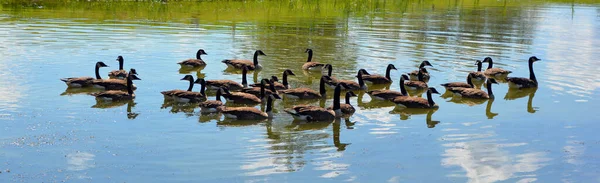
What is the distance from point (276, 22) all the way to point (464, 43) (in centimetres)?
987

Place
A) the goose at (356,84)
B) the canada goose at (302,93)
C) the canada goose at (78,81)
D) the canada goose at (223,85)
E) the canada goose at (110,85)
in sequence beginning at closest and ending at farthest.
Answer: the canada goose at (302,93)
the canada goose at (110,85)
the canada goose at (78,81)
the canada goose at (223,85)
the goose at (356,84)

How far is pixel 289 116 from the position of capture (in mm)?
16859

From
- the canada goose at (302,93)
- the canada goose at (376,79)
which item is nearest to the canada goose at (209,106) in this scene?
the canada goose at (302,93)

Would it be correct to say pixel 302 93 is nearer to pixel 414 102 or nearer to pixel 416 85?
pixel 414 102

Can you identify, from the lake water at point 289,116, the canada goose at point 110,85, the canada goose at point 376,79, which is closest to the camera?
the lake water at point 289,116

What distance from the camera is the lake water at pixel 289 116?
41.0 feet

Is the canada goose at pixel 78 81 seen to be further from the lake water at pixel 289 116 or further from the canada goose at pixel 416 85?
the canada goose at pixel 416 85

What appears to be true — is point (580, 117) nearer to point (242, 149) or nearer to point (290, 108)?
point (290, 108)

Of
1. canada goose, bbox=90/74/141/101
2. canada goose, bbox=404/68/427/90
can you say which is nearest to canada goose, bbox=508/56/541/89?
canada goose, bbox=404/68/427/90

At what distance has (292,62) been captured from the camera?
25.0 metres

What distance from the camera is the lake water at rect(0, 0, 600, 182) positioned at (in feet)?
41.0

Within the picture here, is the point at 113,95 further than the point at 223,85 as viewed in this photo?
No

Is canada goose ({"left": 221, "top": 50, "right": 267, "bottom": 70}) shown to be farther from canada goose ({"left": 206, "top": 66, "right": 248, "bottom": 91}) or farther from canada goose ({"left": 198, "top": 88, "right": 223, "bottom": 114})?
canada goose ({"left": 198, "top": 88, "right": 223, "bottom": 114})

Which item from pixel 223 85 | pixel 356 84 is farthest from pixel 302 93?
pixel 223 85
